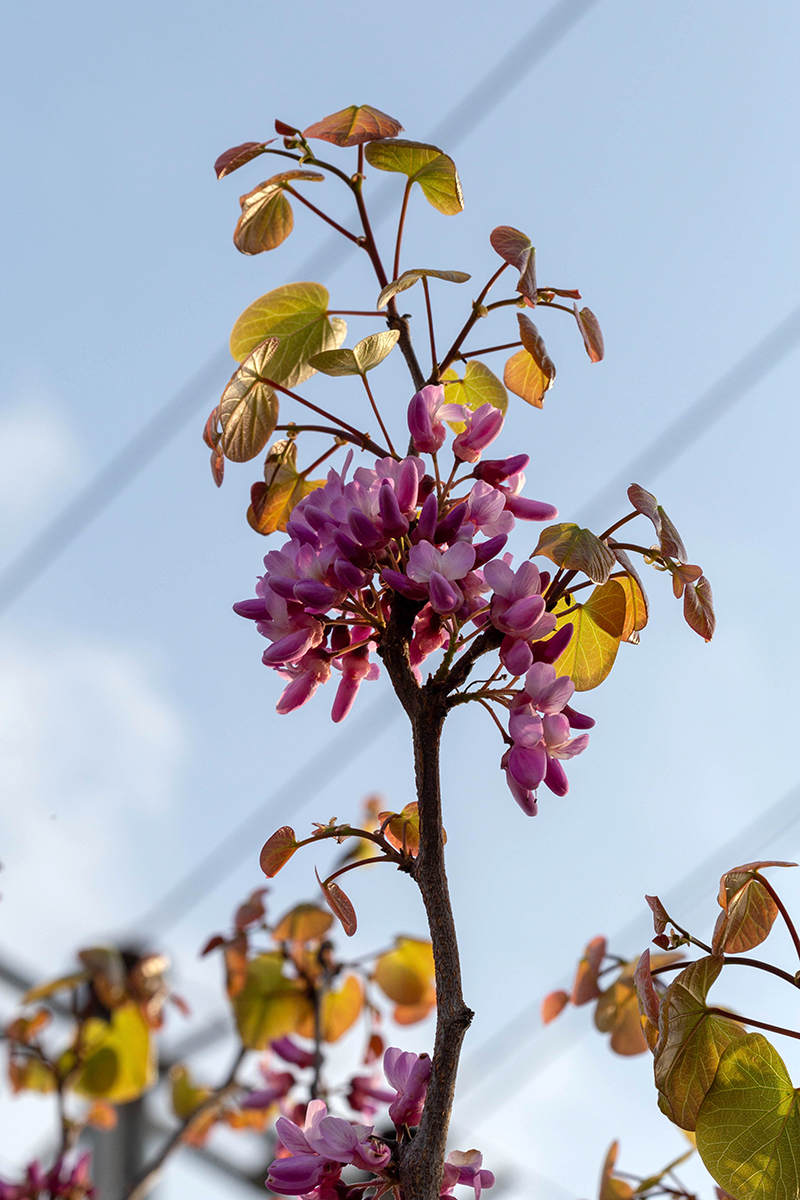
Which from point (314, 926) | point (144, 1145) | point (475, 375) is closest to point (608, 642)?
point (475, 375)

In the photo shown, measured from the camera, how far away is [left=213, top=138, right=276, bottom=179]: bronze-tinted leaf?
2.74 ft

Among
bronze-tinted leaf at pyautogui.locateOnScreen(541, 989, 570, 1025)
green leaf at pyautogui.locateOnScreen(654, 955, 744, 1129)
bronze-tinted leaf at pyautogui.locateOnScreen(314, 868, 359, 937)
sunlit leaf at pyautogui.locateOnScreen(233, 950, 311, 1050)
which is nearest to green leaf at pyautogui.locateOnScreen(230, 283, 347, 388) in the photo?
bronze-tinted leaf at pyautogui.locateOnScreen(314, 868, 359, 937)

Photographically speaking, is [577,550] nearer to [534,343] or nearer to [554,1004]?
[534,343]

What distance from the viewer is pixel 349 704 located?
2.51ft

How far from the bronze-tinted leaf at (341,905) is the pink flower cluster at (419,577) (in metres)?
0.13

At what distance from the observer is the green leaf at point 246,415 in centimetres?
80

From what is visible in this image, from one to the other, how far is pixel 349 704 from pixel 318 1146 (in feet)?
0.94

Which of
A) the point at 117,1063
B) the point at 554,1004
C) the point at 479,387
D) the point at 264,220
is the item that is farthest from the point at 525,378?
the point at 117,1063

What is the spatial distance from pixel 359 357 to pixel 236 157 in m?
0.23

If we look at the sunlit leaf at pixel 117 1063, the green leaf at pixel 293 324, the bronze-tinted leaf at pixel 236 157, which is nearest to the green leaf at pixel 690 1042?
the green leaf at pixel 293 324

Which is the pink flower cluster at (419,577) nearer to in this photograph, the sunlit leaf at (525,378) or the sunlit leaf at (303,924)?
the sunlit leaf at (525,378)

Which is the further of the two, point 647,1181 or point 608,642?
point 647,1181

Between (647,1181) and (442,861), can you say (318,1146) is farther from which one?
(647,1181)

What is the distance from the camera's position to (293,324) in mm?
916
